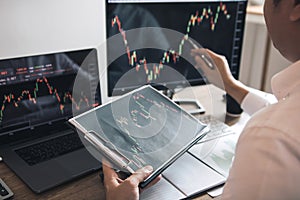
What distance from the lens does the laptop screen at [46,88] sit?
1.01 m

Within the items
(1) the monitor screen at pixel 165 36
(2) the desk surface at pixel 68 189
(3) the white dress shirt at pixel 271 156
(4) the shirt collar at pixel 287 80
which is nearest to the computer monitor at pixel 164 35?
(1) the monitor screen at pixel 165 36

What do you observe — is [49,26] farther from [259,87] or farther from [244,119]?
[259,87]

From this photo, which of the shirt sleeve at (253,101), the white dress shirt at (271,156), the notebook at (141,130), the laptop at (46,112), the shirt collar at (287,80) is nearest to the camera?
the white dress shirt at (271,156)

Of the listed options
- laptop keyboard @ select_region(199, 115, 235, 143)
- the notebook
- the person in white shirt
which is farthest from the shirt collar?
laptop keyboard @ select_region(199, 115, 235, 143)

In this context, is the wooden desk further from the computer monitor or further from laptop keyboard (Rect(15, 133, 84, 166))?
the computer monitor

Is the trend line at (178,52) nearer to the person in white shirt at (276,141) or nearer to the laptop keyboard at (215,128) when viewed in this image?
the laptop keyboard at (215,128)

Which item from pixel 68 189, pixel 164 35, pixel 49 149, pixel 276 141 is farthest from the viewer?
pixel 164 35

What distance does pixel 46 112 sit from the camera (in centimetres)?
109

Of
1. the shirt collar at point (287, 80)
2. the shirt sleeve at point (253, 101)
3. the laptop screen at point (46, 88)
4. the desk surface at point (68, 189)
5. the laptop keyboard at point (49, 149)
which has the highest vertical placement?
the shirt collar at point (287, 80)

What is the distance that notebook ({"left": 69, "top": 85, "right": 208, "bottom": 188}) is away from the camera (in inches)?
34.9

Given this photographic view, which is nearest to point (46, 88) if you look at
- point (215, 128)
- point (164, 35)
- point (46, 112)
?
point (46, 112)

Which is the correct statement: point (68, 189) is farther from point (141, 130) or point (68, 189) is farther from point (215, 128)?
point (215, 128)

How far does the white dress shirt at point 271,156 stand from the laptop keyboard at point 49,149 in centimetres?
57

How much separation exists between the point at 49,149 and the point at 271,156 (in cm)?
67
